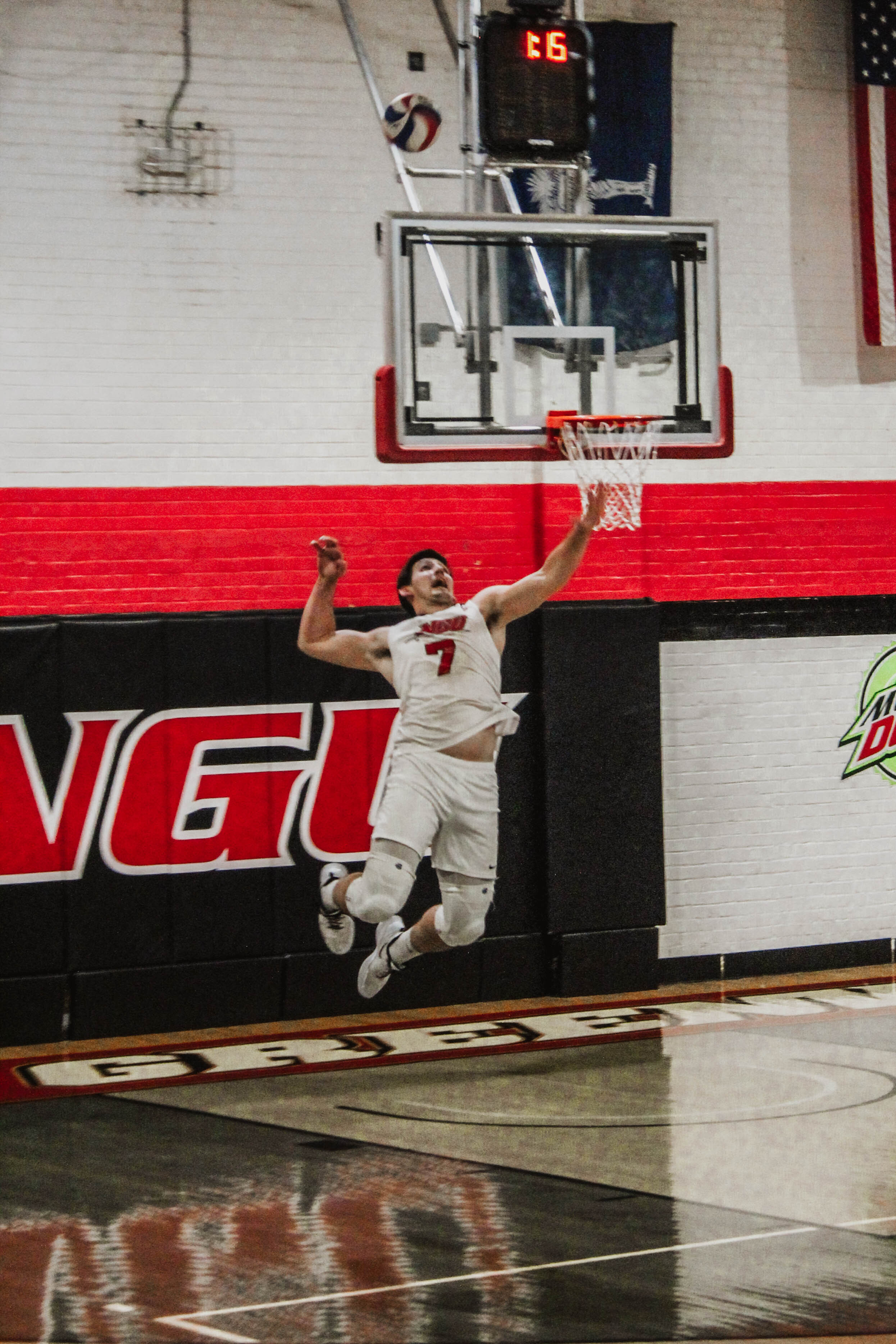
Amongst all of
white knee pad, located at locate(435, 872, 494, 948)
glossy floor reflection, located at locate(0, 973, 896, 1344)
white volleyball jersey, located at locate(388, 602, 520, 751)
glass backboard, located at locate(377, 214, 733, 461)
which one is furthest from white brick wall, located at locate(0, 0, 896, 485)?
glossy floor reflection, located at locate(0, 973, 896, 1344)

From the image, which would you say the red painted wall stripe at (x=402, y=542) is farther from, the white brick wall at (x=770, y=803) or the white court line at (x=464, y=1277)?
the white court line at (x=464, y=1277)

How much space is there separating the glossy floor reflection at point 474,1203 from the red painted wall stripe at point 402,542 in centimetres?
289

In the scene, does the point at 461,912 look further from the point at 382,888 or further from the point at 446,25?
the point at 446,25

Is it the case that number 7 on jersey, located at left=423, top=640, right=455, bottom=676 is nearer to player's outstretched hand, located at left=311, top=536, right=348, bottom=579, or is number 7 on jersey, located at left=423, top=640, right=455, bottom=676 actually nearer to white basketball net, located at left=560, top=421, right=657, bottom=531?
player's outstretched hand, located at left=311, top=536, right=348, bottom=579

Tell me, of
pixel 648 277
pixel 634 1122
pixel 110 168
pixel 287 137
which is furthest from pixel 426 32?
pixel 634 1122

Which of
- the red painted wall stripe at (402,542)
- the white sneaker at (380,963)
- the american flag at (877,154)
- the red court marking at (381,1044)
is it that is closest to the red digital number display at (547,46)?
the red painted wall stripe at (402,542)

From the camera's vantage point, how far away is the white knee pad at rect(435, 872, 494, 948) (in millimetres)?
7438

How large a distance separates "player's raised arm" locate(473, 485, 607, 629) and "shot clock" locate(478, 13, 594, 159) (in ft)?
4.81

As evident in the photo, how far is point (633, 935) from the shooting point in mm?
10062

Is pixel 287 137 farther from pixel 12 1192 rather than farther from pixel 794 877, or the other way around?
pixel 12 1192

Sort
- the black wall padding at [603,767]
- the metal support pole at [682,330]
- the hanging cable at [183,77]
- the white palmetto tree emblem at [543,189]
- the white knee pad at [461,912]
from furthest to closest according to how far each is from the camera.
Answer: the white palmetto tree emblem at [543,189] → the black wall padding at [603,767] → the hanging cable at [183,77] → the metal support pole at [682,330] → the white knee pad at [461,912]

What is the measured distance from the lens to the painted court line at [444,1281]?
15.0 feet

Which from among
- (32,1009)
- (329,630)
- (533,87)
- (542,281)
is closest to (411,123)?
(542,281)

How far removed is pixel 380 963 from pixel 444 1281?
8.96 ft
